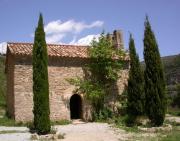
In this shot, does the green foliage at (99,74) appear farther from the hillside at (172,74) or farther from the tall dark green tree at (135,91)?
the hillside at (172,74)

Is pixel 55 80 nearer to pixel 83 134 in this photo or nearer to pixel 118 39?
pixel 83 134

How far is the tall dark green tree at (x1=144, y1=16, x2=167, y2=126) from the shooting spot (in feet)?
62.3

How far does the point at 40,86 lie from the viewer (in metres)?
17.7

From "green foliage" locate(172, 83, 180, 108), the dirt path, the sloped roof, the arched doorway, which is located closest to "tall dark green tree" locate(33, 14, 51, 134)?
the dirt path

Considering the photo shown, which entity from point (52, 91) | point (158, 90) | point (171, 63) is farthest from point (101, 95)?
point (171, 63)

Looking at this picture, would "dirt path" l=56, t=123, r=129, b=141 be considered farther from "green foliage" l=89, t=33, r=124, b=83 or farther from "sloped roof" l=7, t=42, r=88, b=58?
"sloped roof" l=7, t=42, r=88, b=58

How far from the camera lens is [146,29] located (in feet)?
65.2

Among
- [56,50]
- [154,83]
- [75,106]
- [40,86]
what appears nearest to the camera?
[40,86]

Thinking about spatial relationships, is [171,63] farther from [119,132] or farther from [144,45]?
[119,132]

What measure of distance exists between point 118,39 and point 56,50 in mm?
5322

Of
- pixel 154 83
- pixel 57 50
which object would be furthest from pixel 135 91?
pixel 57 50

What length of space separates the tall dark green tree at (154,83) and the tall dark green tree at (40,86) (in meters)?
5.73

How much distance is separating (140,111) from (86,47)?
21.8ft

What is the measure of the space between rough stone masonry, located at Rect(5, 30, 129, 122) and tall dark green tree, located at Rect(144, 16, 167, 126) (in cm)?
521
